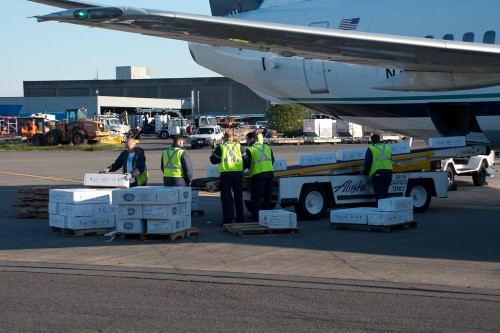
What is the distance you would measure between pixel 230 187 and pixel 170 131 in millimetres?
64937

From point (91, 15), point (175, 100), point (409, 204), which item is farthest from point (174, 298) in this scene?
point (175, 100)

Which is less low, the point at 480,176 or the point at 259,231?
the point at 480,176

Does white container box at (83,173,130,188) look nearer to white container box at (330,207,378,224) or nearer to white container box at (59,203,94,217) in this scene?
white container box at (59,203,94,217)

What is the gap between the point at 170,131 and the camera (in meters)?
81.1

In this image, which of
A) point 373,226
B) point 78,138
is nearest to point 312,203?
point 373,226

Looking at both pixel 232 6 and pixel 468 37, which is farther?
pixel 232 6

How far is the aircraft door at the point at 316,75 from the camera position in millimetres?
20688

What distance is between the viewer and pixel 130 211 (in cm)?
1464

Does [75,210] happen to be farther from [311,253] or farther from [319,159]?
[319,159]

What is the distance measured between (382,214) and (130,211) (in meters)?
4.81

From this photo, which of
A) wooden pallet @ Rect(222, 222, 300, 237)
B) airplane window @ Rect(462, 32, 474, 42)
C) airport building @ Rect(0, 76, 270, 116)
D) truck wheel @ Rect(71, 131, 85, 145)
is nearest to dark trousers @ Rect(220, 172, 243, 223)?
wooden pallet @ Rect(222, 222, 300, 237)

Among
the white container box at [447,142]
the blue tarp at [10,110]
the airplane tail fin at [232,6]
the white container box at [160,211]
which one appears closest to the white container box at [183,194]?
the white container box at [160,211]

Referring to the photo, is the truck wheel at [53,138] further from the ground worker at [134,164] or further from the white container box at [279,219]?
the white container box at [279,219]

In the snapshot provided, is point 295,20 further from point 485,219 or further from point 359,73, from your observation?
point 485,219
